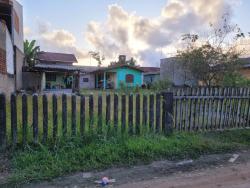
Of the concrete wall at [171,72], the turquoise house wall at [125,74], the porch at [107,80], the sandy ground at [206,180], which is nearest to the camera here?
the sandy ground at [206,180]

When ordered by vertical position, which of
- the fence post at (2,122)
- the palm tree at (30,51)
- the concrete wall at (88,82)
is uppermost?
the palm tree at (30,51)

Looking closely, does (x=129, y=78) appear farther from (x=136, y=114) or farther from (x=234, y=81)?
(x=136, y=114)

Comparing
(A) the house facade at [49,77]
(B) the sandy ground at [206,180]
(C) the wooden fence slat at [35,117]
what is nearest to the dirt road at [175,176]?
(B) the sandy ground at [206,180]

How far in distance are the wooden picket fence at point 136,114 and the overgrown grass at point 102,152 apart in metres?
0.26

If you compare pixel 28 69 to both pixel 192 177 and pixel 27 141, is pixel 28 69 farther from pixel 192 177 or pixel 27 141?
pixel 192 177

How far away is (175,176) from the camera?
406cm

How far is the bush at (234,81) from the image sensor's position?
488 inches

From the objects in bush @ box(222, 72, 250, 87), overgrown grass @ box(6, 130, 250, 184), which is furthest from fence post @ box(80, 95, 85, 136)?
bush @ box(222, 72, 250, 87)

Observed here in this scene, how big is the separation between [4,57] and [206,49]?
1097cm

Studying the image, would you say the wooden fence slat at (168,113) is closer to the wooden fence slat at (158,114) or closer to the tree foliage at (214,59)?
the wooden fence slat at (158,114)

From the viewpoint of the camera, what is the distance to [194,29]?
16531mm

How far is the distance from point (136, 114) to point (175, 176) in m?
1.88

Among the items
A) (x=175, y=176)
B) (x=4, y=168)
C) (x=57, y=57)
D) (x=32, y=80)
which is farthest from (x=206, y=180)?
(x=57, y=57)

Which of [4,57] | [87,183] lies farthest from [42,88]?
[87,183]
